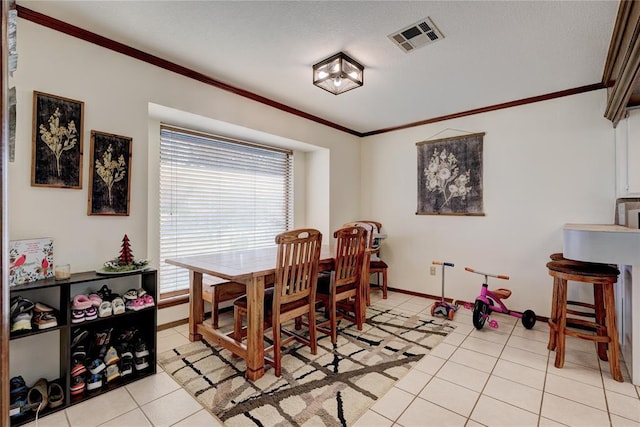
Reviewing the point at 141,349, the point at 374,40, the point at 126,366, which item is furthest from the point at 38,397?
the point at 374,40

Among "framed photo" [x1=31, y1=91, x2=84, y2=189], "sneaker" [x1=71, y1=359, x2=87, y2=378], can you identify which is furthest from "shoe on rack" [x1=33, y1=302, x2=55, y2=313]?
"framed photo" [x1=31, y1=91, x2=84, y2=189]

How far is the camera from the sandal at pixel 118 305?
79.2 inches

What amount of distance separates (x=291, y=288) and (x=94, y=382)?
140 centimetres

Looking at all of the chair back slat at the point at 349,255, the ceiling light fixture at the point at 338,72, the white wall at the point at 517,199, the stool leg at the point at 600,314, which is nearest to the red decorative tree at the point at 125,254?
the chair back slat at the point at 349,255

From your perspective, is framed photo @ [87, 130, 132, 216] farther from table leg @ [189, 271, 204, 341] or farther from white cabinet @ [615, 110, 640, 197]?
white cabinet @ [615, 110, 640, 197]

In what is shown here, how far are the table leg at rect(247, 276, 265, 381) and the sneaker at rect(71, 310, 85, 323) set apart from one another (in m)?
1.03

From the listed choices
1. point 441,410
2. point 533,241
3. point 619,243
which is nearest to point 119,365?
point 441,410

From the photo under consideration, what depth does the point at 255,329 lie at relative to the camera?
2.13 m

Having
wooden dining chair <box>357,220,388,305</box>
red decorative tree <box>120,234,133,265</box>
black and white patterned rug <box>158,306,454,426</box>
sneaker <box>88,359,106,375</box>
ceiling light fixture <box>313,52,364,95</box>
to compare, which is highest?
ceiling light fixture <box>313,52,364,95</box>

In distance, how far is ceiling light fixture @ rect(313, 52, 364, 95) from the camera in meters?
2.44

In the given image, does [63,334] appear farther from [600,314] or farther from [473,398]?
[600,314]

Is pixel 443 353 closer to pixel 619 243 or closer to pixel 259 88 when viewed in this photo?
pixel 619 243

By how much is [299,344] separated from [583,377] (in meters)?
2.14

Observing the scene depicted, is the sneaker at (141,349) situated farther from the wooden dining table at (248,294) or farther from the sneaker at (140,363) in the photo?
the wooden dining table at (248,294)
